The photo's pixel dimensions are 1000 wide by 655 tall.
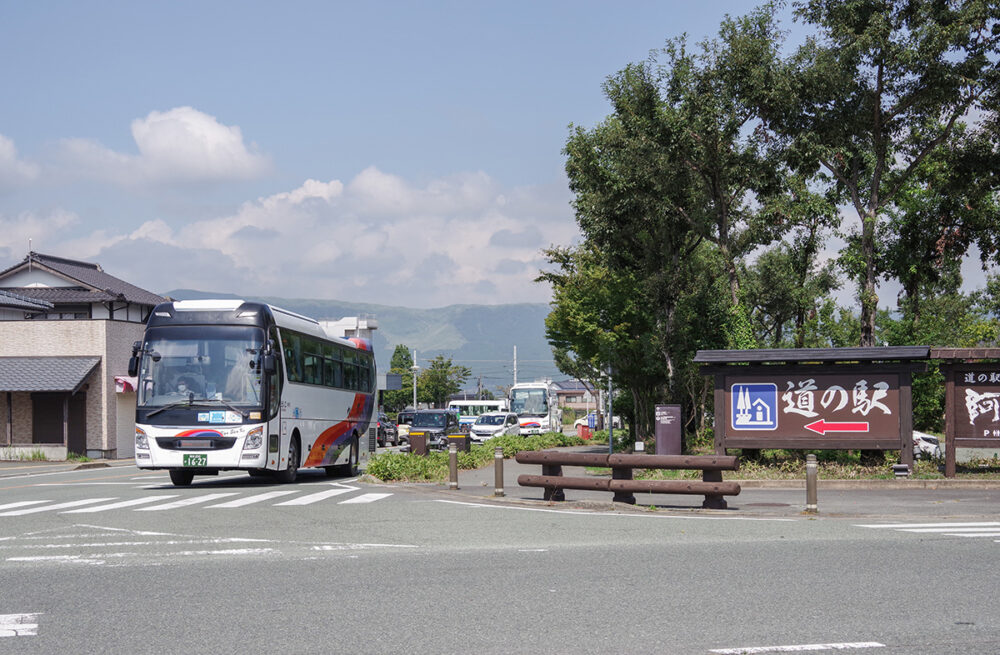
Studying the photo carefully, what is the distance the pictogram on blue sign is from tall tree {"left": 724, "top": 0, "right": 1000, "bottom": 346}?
14.6 ft

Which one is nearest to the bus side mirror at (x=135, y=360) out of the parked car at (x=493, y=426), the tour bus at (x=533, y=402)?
the parked car at (x=493, y=426)

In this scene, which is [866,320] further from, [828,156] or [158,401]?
[158,401]

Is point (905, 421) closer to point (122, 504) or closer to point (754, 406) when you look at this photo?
point (754, 406)

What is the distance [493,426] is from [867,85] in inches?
1273

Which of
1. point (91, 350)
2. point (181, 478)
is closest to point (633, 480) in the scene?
point (181, 478)

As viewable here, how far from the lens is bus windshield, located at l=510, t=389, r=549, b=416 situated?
2717 inches

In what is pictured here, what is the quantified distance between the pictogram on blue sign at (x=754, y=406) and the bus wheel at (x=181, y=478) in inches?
484

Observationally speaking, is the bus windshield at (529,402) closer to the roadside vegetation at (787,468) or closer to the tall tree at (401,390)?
the roadside vegetation at (787,468)

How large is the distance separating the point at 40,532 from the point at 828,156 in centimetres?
2043

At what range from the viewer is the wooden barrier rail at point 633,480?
1563 centimetres

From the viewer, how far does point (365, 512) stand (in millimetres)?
15445

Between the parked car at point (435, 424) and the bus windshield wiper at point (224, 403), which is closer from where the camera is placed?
the bus windshield wiper at point (224, 403)

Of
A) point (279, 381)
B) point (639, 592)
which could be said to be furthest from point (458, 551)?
point (279, 381)

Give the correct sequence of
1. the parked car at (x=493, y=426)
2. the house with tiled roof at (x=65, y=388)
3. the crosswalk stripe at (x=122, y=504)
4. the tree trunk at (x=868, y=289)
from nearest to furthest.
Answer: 1. the crosswalk stripe at (x=122, y=504)
2. the tree trunk at (x=868, y=289)
3. the house with tiled roof at (x=65, y=388)
4. the parked car at (x=493, y=426)
